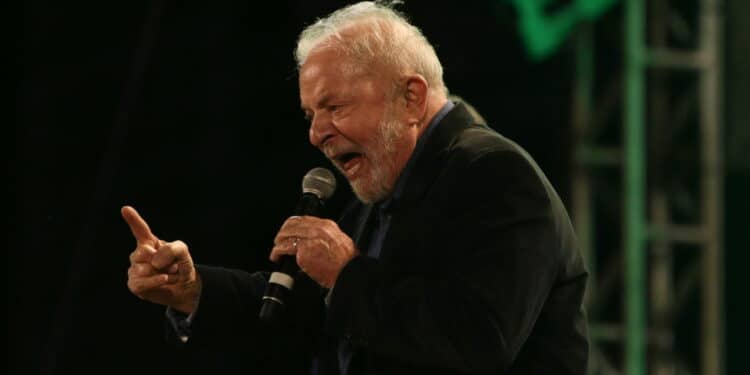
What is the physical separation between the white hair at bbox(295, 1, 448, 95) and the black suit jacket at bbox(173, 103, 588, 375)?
5.1 inches

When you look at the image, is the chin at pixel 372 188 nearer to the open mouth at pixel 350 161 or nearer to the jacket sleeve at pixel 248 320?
the open mouth at pixel 350 161

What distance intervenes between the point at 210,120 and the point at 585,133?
1.77m

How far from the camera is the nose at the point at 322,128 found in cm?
179

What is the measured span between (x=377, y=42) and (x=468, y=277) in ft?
1.74

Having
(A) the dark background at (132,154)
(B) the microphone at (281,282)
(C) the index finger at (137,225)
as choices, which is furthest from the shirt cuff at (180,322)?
(A) the dark background at (132,154)

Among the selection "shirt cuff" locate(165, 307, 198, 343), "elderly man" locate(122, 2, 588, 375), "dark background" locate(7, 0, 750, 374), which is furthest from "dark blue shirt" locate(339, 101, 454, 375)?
"dark background" locate(7, 0, 750, 374)

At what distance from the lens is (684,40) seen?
427cm

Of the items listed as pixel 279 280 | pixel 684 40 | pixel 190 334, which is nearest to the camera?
pixel 279 280

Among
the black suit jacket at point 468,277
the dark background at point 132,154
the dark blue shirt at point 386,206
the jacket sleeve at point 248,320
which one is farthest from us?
the dark background at point 132,154

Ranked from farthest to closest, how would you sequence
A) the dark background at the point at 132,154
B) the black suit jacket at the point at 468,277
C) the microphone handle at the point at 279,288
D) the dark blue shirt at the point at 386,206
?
the dark background at the point at 132,154, the dark blue shirt at the point at 386,206, the microphone handle at the point at 279,288, the black suit jacket at the point at 468,277

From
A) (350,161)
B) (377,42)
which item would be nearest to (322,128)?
(350,161)

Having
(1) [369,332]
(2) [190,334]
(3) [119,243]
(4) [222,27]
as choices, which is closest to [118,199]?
(3) [119,243]

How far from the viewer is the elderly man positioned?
151cm

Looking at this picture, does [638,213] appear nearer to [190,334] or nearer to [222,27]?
[222,27]
